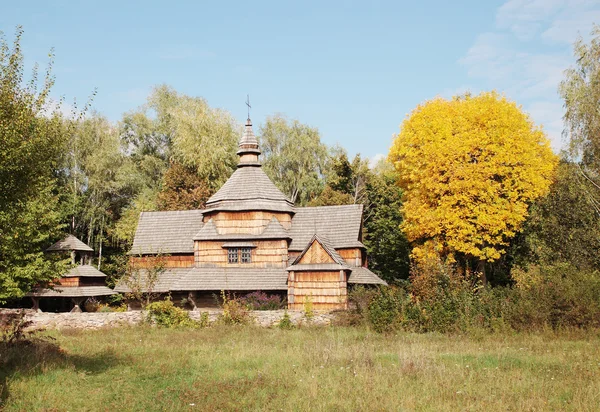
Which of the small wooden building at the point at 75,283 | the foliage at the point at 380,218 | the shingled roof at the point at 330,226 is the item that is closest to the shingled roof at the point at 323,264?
the shingled roof at the point at 330,226

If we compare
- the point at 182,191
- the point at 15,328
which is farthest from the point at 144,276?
the point at 15,328

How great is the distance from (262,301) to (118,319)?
7454mm

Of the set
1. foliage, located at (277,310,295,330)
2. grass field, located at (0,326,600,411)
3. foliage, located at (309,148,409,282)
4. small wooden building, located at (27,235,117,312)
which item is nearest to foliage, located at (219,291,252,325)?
foliage, located at (277,310,295,330)

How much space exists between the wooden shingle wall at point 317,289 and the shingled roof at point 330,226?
373 cm

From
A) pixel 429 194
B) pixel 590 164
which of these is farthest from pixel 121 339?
pixel 590 164

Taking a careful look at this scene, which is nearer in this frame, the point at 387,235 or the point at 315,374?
the point at 315,374

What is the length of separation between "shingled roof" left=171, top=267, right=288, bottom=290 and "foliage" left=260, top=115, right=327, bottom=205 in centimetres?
2444

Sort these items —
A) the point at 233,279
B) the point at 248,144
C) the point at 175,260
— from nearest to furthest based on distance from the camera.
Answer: the point at 233,279, the point at 175,260, the point at 248,144

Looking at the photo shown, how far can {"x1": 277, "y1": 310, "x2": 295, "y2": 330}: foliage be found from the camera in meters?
24.2

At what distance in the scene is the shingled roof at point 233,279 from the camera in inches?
→ 1188

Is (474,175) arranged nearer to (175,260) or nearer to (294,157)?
(175,260)

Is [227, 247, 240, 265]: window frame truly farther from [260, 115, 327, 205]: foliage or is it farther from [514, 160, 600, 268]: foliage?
[260, 115, 327, 205]: foliage

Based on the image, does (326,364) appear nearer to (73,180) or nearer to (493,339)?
(493,339)

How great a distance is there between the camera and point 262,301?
29.0 m
